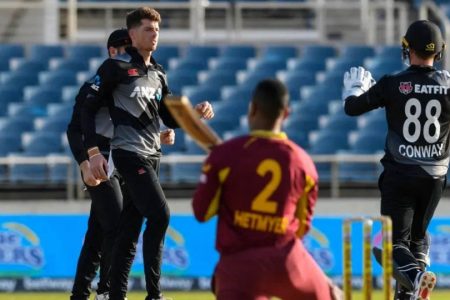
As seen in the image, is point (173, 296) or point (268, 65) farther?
point (268, 65)

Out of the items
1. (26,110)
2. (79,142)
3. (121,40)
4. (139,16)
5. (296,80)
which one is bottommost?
(26,110)

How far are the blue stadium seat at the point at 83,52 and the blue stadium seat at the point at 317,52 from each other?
3530mm

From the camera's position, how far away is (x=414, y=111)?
381 inches

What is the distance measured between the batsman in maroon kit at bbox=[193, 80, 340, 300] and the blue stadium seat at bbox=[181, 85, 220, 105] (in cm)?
1327

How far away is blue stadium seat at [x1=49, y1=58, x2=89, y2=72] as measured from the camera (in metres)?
21.7

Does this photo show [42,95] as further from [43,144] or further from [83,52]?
[43,144]

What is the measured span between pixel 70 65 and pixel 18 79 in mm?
954

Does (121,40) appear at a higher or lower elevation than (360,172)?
higher

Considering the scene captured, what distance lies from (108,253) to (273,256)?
3.46 meters

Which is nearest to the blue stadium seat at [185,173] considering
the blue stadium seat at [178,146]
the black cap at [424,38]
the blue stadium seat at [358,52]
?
the blue stadium seat at [178,146]

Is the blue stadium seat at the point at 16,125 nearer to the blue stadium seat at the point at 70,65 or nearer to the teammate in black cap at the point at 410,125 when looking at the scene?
the blue stadium seat at the point at 70,65

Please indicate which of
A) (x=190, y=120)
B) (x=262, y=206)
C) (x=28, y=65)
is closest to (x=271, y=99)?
(x=190, y=120)

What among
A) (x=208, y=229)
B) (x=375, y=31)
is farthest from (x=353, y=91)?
(x=375, y=31)

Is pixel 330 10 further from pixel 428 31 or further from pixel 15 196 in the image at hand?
pixel 428 31
